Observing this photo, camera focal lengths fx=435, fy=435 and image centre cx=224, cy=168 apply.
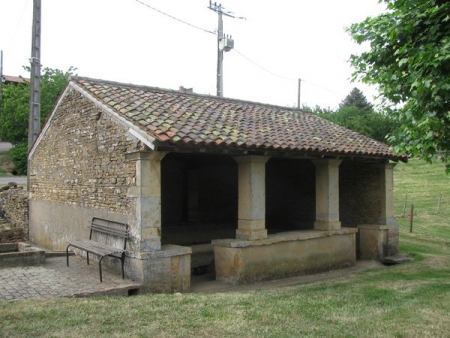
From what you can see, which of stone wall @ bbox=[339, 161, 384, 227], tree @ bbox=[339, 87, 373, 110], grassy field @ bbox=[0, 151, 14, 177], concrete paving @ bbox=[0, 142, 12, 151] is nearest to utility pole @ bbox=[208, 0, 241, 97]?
stone wall @ bbox=[339, 161, 384, 227]

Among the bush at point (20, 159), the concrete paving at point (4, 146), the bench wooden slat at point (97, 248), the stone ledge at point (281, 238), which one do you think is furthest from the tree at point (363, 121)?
the bench wooden slat at point (97, 248)

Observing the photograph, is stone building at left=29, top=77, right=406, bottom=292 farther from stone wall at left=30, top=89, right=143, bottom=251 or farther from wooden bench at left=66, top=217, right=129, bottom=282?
wooden bench at left=66, top=217, right=129, bottom=282

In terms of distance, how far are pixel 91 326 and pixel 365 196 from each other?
8697 millimetres

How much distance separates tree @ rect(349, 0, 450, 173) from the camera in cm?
492

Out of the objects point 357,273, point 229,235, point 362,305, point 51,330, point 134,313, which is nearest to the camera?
point 51,330

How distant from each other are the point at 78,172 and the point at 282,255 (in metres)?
4.87

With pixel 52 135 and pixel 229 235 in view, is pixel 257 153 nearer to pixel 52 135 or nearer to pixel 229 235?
pixel 229 235

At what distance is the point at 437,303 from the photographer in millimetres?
6285

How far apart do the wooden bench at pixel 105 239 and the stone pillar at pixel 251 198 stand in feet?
7.45

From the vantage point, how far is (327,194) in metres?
9.85

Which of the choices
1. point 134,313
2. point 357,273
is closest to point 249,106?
point 357,273

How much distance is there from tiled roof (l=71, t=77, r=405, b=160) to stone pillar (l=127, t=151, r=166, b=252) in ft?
1.89

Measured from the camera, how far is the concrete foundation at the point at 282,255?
8180 millimetres

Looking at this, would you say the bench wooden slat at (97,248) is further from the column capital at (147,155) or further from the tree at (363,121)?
the tree at (363,121)
